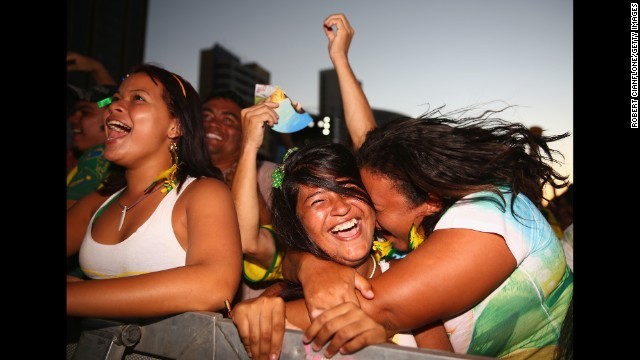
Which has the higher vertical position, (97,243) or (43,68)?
(43,68)

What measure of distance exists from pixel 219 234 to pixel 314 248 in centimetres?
51

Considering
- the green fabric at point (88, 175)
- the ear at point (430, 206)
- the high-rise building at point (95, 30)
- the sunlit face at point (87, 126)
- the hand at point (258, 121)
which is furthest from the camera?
the high-rise building at point (95, 30)

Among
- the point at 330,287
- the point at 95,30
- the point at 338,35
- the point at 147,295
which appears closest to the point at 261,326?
the point at 330,287

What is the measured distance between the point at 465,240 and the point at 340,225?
2.02 feet

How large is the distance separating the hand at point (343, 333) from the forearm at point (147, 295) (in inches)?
18.1

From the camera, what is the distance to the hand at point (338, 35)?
2.55 meters

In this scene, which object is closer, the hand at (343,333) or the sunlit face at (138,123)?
the hand at (343,333)

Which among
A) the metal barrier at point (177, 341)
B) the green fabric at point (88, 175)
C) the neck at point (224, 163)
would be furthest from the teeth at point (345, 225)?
the neck at point (224, 163)

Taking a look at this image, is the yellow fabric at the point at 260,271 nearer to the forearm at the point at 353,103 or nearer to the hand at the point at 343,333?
the forearm at the point at 353,103

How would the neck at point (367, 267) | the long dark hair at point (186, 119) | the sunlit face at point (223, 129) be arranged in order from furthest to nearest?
the sunlit face at point (223, 129), the long dark hair at point (186, 119), the neck at point (367, 267)

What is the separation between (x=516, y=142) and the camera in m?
1.74

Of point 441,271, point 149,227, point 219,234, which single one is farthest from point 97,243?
point 441,271

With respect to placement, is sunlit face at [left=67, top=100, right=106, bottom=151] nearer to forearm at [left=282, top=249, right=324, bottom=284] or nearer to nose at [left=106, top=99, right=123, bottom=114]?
nose at [left=106, top=99, right=123, bottom=114]
